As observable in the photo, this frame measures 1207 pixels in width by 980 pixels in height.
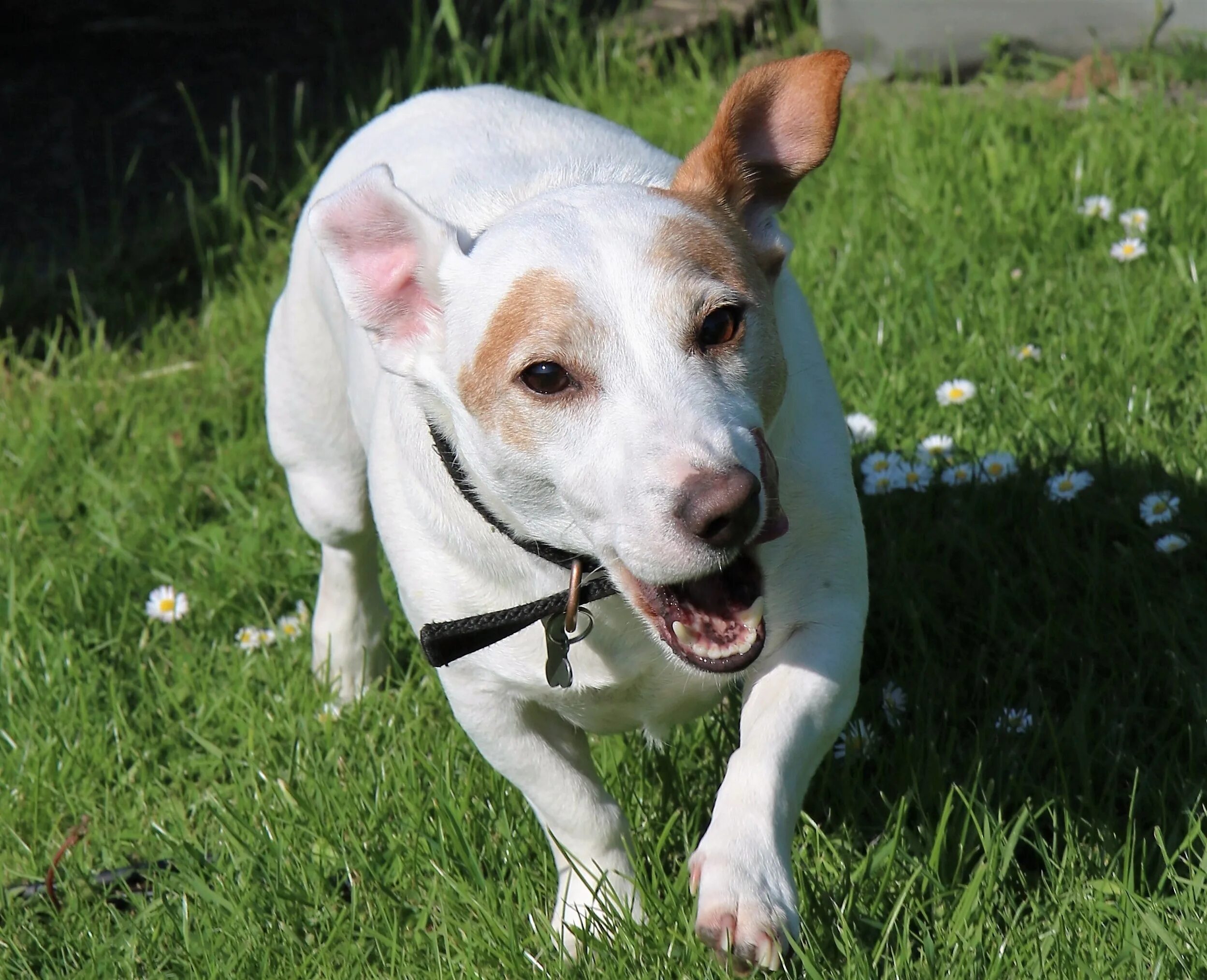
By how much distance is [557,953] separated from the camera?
2.81 metres

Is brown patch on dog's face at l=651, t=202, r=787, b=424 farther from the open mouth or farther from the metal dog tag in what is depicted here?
the metal dog tag

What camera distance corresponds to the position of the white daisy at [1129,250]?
4645 mm

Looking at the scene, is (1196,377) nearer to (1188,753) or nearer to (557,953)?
(1188,753)

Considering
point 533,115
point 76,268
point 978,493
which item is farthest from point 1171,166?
point 76,268

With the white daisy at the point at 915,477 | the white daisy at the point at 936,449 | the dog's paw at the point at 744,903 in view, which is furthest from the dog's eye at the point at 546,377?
the white daisy at the point at 936,449

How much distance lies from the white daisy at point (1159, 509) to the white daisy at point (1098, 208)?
149 centimetres

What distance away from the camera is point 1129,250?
4.67 metres

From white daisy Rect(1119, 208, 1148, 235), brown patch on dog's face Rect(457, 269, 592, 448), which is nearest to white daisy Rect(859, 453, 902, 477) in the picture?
white daisy Rect(1119, 208, 1148, 235)

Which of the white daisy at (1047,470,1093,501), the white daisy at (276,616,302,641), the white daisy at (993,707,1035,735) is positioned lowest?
the white daisy at (276,616,302,641)

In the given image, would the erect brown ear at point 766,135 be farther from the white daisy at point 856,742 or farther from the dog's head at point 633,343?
the white daisy at point 856,742

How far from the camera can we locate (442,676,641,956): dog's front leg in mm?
2914

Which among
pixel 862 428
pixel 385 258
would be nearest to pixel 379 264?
pixel 385 258

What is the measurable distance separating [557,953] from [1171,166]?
3420mm

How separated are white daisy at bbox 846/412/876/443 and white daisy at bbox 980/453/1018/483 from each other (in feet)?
1.24
